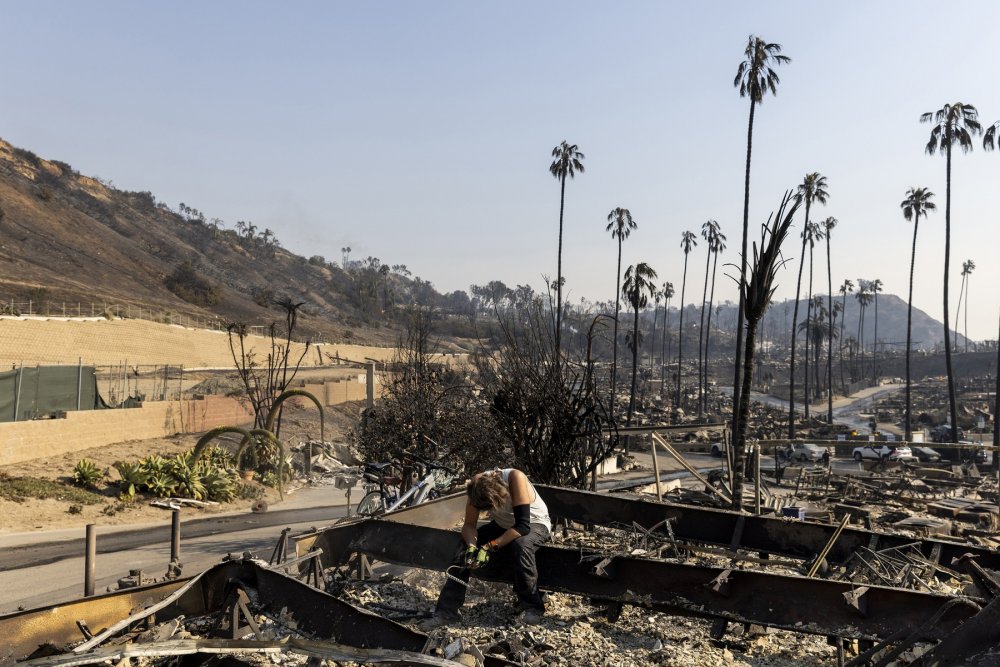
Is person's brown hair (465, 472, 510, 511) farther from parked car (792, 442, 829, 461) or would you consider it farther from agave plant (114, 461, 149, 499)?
→ parked car (792, 442, 829, 461)

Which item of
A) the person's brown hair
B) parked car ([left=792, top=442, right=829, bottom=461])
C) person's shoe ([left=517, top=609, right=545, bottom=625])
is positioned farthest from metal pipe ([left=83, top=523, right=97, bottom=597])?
parked car ([left=792, top=442, right=829, bottom=461])

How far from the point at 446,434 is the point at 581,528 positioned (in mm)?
6172

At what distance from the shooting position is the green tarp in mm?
19516

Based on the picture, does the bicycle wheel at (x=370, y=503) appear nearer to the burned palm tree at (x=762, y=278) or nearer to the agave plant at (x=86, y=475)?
the burned palm tree at (x=762, y=278)

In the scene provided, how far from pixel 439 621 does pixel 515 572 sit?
0.71m

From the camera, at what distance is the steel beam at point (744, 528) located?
6.80 m

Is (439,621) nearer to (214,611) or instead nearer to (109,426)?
(214,611)

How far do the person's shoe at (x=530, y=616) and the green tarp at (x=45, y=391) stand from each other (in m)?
19.0

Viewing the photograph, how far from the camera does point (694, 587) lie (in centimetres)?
523

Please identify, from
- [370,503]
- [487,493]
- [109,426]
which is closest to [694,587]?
[487,493]

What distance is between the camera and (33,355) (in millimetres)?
32375

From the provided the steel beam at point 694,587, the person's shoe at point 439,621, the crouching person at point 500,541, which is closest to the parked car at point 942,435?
the steel beam at point 694,587

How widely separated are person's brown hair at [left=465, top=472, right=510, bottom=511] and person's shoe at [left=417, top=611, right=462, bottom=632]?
86 cm

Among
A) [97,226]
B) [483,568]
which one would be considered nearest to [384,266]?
[97,226]
